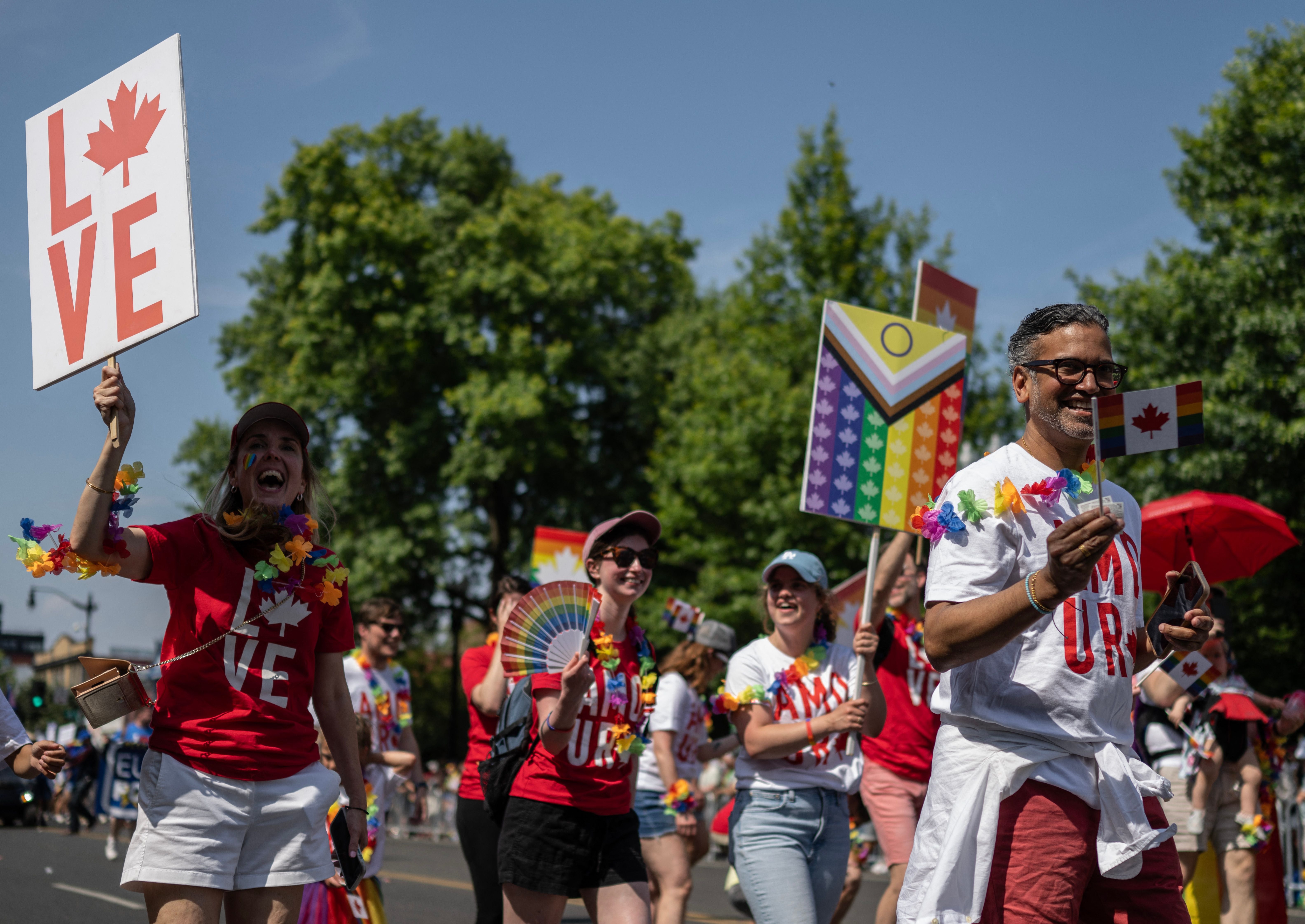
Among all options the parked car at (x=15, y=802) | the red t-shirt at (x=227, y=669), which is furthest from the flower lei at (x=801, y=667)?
the parked car at (x=15, y=802)

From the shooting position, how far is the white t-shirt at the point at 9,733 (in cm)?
402

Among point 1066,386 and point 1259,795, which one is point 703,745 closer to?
point 1259,795

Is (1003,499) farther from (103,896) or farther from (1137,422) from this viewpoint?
(103,896)

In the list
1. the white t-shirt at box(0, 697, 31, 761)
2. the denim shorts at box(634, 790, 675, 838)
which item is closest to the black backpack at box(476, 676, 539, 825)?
the white t-shirt at box(0, 697, 31, 761)

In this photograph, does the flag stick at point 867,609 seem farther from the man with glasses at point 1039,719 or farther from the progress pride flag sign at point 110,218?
the progress pride flag sign at point 110,218

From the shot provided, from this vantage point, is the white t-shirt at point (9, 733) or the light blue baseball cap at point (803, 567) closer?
the white t-shirt at point (9, 733)

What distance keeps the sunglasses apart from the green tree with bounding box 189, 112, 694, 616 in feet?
66.9

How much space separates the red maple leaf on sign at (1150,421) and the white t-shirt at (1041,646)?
0.34 metres

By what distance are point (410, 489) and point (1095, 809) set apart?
25.4 meters

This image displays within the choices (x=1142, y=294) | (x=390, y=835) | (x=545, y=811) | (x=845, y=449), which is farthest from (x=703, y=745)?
(x=390, y=835)

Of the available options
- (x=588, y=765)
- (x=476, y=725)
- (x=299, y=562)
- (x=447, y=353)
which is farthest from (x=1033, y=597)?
(x=447, y=353)

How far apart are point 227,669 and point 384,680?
3.58 meters

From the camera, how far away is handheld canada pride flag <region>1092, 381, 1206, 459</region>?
2.57m

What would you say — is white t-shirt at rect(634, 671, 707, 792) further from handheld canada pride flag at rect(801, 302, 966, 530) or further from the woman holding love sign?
the woman holding love sign
